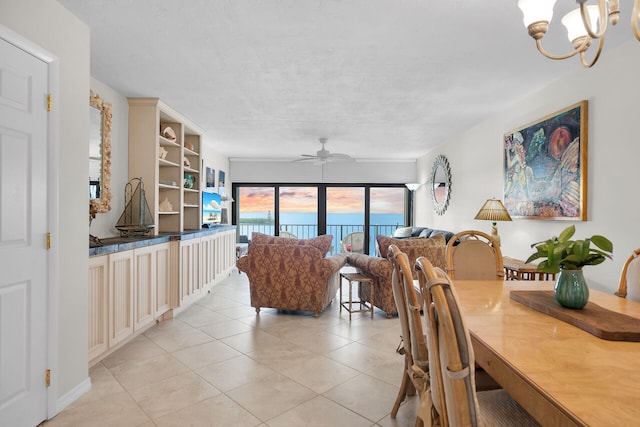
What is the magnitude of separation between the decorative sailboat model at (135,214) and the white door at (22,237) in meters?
1.59

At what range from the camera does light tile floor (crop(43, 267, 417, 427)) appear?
1991mm

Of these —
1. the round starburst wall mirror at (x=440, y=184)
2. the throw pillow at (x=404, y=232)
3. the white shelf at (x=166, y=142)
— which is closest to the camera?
the white shelf at (x=166, y=142)

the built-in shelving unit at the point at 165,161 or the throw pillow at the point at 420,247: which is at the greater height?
the built-in shelving unit at the point at 165,161

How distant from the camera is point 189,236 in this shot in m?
4.19

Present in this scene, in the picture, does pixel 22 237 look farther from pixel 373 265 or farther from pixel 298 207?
pixel 298 207

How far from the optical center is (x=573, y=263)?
1501 millimetres

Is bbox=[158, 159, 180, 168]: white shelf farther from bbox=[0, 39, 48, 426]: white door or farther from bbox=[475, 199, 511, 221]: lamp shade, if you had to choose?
bbox=[475, 199, 511, 221]: lamp shade

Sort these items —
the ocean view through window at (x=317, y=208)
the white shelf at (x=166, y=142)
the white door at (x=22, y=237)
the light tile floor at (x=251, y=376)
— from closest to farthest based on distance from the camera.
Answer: the white door at (x=22, y=237), the light tile floor at (x=251, y=376), the white shelf at (x=166, y=142), the ocean view through window at (x=317, y=208)

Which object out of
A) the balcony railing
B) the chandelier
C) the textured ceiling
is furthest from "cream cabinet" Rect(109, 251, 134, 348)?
the balcony railing

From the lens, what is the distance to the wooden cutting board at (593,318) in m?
1.20

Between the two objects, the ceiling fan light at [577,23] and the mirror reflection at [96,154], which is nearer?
the ceiling fan light at [577,23]

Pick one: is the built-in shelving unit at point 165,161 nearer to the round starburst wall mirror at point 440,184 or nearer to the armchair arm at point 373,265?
the armchair arm at point 373,265

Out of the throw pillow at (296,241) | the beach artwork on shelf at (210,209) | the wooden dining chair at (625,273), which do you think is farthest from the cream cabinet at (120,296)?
the wooden dining chair at (625,273)

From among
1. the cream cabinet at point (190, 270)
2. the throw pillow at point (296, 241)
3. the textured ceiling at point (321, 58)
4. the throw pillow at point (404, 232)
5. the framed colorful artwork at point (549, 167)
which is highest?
the textured ceiling at point (321, 58)
